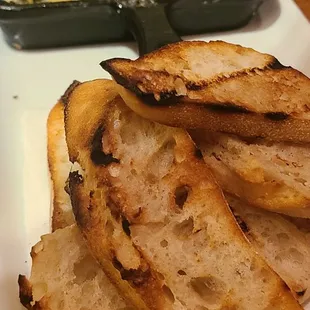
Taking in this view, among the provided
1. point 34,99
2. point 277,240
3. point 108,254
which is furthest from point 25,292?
point 34,99

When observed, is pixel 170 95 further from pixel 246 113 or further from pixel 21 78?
pixel 21 78

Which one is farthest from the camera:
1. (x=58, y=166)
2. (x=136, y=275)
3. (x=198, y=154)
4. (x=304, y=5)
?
(x=304, y=5)

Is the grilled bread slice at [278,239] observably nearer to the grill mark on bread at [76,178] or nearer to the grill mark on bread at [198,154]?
the grill mark on bread at [198,154]

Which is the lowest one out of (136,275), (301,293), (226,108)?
(301,293)

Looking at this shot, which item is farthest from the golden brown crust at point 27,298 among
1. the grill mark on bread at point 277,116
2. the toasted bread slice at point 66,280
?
the grill mark on bread at point 277,116

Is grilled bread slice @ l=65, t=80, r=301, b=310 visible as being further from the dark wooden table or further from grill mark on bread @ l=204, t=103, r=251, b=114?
the dark wooden table

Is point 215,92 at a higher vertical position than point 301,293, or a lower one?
higher

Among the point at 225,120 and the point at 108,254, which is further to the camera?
the point at 225,120

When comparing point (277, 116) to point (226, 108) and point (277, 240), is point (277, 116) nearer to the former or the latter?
point (226, 108)
